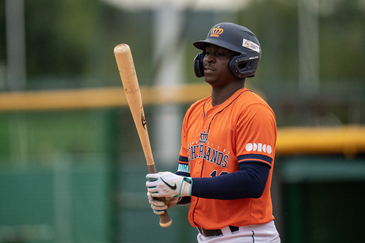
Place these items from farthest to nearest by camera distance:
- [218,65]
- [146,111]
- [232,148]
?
[146,111]
[218,65]
[232,148]

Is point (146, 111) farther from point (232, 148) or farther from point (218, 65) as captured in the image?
point (232, 148)

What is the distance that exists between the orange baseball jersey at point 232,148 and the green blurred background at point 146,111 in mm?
2281

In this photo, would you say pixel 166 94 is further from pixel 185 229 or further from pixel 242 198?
pixel 242 198

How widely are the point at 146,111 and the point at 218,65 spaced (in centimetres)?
425

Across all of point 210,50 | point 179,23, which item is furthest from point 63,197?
point 179,23

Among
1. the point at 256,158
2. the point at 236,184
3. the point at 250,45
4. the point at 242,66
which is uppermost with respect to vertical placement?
the point at 250,45

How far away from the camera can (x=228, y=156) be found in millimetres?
2213

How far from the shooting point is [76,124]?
9.98 meters

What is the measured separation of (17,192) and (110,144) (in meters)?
1.85

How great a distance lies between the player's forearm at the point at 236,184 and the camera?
2055 mm

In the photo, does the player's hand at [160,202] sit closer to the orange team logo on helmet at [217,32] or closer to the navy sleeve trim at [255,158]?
the navy sleeve trim at [255,158]

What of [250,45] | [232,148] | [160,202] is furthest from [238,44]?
[160,202]

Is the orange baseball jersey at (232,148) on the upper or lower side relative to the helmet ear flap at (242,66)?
lower

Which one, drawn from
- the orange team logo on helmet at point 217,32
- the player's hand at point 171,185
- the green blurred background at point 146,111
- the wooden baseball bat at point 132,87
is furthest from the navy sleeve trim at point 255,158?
the green blurred background at point 146,111
